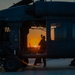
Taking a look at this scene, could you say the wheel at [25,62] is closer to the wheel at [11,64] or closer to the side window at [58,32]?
the wheel at [11,64]

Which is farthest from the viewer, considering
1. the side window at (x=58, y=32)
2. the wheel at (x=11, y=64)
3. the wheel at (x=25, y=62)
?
the wheel at (x=25, y=62)

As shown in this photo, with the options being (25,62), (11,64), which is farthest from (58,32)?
(25,62)

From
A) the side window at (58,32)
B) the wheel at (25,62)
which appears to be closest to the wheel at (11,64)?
the wheel at (25,62)

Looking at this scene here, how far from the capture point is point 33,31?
833 inches

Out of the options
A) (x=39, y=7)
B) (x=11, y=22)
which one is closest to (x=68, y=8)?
(x=39, y=7)

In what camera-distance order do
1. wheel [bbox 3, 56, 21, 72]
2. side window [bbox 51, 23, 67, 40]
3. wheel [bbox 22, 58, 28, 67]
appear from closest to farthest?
wheel [bbox 3, 56, 21, 72]
side window [bbox 51, 23, 67, 40]
wheel [bbox 22, 58, 28, 67]

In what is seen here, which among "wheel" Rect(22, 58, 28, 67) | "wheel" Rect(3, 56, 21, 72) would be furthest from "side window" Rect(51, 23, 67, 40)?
"wheel" Rect(22, 58, 28, 67)

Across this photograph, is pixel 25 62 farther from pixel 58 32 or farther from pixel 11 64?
pixel 58 32

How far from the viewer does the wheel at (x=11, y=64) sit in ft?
64.4

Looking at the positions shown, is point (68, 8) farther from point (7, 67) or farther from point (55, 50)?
point (7, 67)

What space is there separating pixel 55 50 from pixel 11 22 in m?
2.22

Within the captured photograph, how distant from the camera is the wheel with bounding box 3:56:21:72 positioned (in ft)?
64.4

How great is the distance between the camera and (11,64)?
1972 cm

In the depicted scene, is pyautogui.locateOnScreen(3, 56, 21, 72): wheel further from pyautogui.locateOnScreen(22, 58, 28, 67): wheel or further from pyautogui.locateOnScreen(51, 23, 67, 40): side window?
pyautogui.locateOnScreen(51, 23, 67, 40): side window
